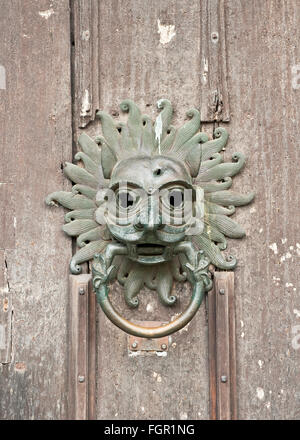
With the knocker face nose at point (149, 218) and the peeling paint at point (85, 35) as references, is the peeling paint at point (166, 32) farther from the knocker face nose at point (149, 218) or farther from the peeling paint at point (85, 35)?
the knocker face nose at point (149, 218)

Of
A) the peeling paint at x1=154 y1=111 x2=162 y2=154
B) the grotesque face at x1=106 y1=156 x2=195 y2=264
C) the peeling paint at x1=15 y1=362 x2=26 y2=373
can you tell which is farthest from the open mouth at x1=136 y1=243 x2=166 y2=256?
the peeling paint at x1=15 y1=362 x2=26 y2=373

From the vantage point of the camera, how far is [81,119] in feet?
5.03

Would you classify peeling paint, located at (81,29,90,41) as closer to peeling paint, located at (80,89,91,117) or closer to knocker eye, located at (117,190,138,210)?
peeling paint, located at (80,89,91,117)

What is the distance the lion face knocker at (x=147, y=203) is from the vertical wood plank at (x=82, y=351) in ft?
0.16

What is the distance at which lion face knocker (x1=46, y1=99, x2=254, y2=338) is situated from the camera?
4.50 ft

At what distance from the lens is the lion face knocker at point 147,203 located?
1.37 metres

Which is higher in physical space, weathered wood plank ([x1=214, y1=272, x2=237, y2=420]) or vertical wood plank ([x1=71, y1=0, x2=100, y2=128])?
vertical wood plank ([x1=71, y1=0, x2=100, y2=128])

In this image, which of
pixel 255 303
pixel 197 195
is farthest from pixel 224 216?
pixel 255 303

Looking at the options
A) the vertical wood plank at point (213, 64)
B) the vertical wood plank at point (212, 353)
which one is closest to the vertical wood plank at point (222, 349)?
the vertical wood plank at point (212, 353)

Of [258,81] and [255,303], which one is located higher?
[258,81]

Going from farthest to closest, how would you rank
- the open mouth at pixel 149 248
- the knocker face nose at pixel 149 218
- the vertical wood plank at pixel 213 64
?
the vertical wood plank at pixel 213 64
the open mouth at pixel 149 248
the knocker face nose at pixel 149 218

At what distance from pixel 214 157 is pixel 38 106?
36cm

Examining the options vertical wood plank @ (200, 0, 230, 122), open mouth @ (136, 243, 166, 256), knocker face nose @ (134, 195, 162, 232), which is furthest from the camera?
vertical wood plank @ (200, 0, 230, 122)

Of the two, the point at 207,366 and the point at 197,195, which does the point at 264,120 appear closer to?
the point at 197,195
